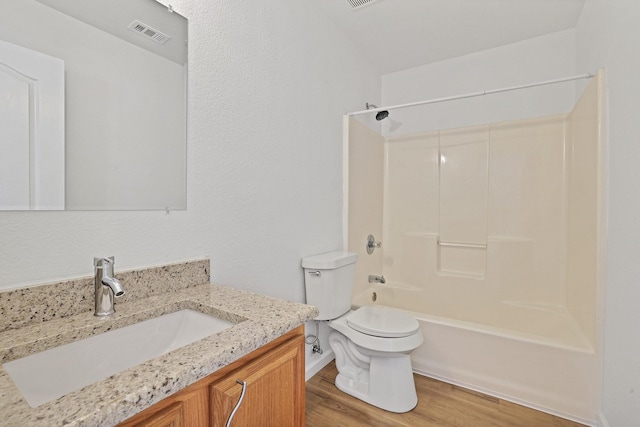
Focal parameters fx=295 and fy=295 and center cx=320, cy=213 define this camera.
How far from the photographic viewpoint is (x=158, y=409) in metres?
0.56

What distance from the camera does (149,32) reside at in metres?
1.06

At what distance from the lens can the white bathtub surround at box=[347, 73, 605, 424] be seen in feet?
5.30

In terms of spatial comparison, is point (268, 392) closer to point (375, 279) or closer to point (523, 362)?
point (523, 362)

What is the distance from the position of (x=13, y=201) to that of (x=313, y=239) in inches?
55.4

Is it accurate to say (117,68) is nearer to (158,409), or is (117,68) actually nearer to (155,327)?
(155,327)

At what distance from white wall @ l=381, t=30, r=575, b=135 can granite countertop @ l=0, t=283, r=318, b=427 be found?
236cm

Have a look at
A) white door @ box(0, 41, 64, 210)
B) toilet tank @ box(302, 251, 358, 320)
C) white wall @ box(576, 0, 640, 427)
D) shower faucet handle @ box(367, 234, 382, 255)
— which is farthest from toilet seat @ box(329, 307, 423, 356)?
white door @ box(0, 41, 64, 210)

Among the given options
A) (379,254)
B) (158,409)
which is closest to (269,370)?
(158,409)

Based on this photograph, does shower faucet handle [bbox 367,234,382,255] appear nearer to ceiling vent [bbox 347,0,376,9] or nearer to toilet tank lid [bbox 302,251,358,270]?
toilet tank lid [bbox 302,251,358,270]

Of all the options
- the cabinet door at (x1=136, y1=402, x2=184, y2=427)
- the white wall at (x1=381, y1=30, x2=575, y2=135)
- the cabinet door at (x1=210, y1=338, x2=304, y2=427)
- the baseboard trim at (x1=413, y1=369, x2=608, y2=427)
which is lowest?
Result: the baseboard trim at (x1=413, y1=369, x2=608, y2=427)

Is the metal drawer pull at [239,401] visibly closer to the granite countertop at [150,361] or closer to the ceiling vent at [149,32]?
the granite countertop at [150,361]


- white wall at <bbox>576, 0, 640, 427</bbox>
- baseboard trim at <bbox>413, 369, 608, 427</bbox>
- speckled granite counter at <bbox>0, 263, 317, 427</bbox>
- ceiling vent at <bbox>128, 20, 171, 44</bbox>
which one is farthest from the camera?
baseboard trim at <bbox>413, 369, 608, 427</bbox>

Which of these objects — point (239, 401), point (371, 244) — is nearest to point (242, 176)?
point (239, 401)

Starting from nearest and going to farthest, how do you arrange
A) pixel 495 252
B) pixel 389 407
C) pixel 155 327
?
pixel 155 327, pixel 389 407, pixel 495 252
